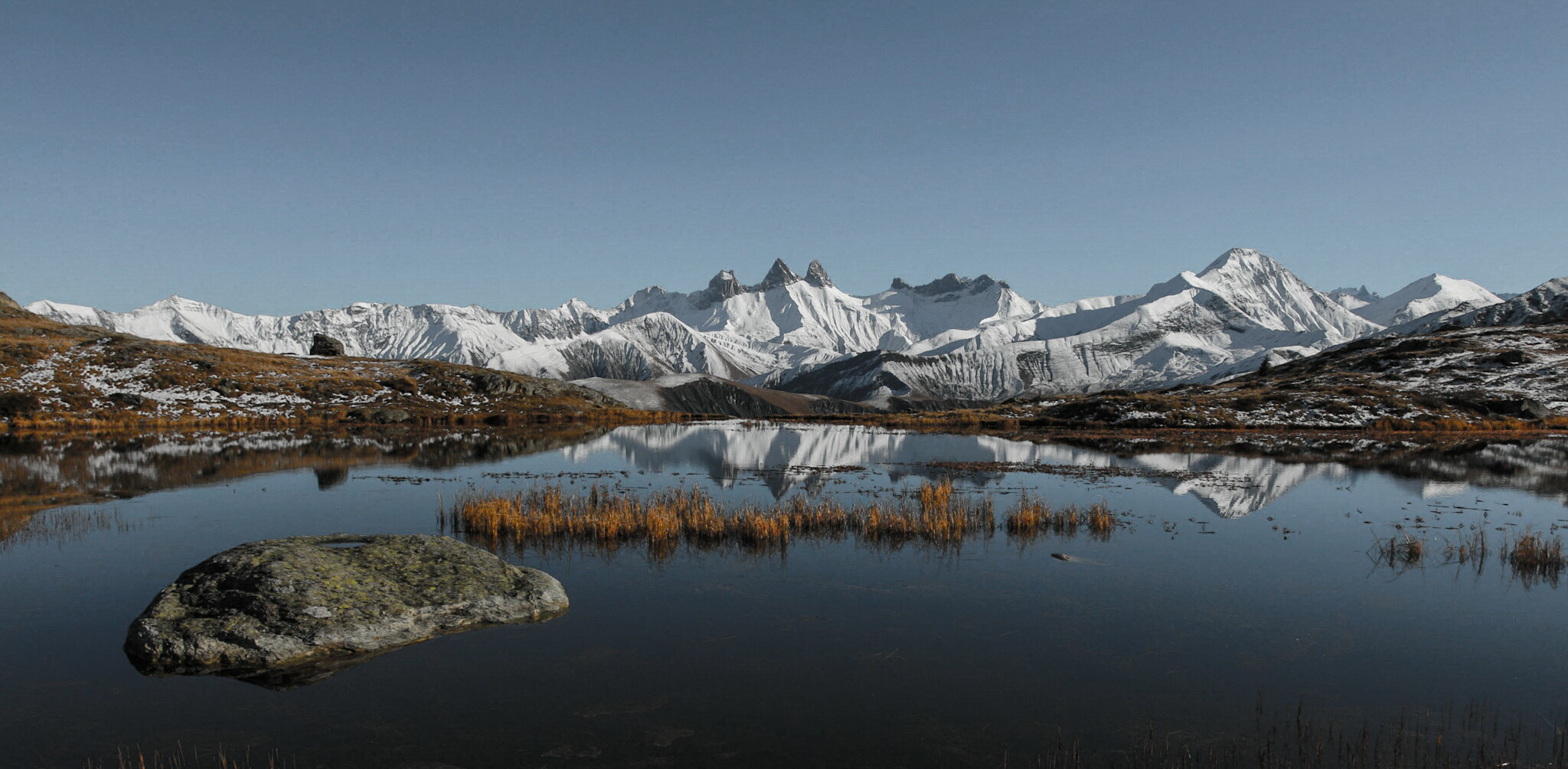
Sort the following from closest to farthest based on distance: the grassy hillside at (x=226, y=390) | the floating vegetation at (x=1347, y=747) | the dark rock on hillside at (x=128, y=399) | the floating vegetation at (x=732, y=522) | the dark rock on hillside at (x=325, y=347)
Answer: the floating vegetation at (x=1347, y=747)
the floating vegetation at (x=732, y=522)
the grassy hillside at (x=226, y=390)
the dark rock on hillside at (x=128, y=399)
the dark rock on hillside at (x=325, y=347)

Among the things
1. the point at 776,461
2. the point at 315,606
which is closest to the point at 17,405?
the point at 776,461

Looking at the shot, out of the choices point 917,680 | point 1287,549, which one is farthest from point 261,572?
point 1287,549

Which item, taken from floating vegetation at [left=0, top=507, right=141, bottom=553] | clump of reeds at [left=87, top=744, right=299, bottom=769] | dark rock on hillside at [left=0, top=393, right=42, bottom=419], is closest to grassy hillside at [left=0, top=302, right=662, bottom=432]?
dark rock on hillside at [left=0, top=393, right=42, bottom=419]

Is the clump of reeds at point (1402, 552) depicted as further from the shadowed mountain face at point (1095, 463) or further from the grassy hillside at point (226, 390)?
the grassy hillside at point (226, 390)

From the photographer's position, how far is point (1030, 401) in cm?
14300

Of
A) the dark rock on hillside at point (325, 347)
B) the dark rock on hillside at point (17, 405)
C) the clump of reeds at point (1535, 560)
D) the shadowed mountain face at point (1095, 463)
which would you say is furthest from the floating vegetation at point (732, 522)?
the dark rock on hillside at point (325, 347)

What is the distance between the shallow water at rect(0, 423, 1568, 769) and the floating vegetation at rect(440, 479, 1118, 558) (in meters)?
1.09

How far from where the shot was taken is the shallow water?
454 inches

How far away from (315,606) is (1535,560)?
2986cm

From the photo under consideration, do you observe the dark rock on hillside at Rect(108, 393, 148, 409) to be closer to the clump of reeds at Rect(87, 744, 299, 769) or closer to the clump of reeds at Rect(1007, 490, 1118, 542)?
the clump of reeds at Rect(87, 744, 299, 769)

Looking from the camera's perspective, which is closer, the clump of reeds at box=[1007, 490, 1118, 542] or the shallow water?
the shallow water

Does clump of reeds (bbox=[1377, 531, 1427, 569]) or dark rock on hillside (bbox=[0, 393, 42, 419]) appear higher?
dark rock on hillside (bbox=[0, 393, 42, 419])

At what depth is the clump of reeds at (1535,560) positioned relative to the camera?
2120 cm

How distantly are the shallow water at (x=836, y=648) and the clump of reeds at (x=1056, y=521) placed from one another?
35.1 inches
